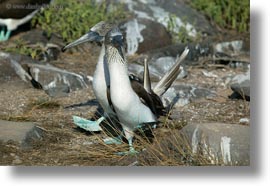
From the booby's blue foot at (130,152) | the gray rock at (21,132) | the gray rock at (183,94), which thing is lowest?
the booby's blue foot at (130,152)

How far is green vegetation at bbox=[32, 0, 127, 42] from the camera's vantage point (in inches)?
240

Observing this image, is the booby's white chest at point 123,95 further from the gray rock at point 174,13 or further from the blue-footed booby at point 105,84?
the gray rock at point 174,13

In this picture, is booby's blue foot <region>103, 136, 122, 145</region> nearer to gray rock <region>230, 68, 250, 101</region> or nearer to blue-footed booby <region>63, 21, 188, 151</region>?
blue-footed booby <region>63, 21, 188, 151</region>

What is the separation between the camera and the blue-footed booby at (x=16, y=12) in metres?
6.29

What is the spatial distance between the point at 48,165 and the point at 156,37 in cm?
180

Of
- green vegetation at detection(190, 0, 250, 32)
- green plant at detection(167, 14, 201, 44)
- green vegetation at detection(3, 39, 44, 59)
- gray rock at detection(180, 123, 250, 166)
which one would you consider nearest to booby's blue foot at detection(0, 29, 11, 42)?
green vegetation at detection(3, 39, 44, 59)

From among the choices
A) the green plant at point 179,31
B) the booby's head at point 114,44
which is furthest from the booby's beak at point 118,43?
the green plant at point 179,31

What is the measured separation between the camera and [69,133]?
4988 millimetres

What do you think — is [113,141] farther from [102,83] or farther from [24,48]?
[24,48]

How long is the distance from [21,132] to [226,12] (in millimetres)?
1755

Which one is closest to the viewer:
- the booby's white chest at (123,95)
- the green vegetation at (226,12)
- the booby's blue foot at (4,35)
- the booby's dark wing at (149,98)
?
the booby's white chest at (123,95)

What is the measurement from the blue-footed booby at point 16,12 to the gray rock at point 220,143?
191cm

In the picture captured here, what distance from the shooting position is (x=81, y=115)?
5254 mm
